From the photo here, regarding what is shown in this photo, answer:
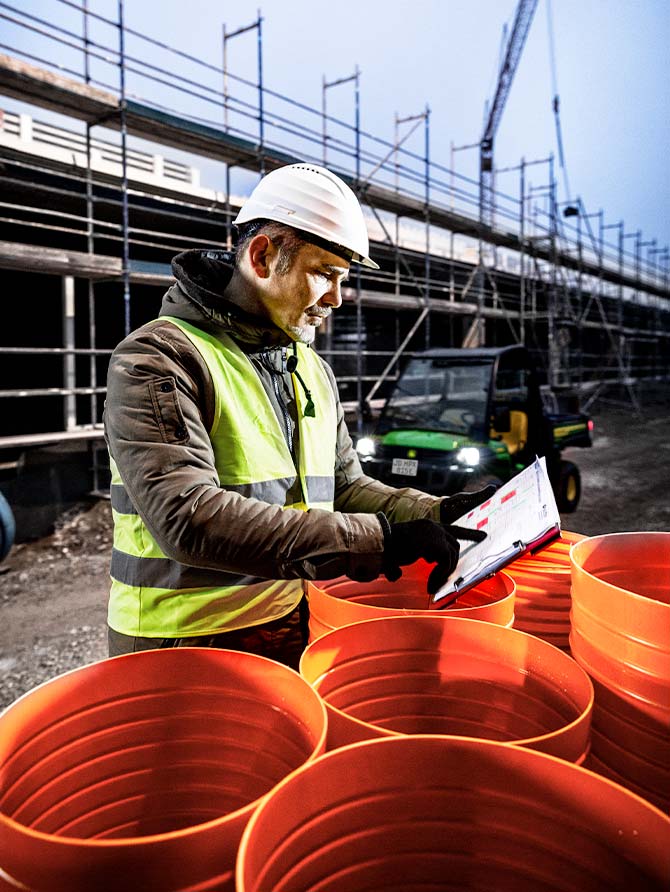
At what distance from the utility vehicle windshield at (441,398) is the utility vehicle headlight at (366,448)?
48 cm

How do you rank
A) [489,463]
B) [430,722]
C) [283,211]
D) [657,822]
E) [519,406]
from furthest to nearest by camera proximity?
[519,406] < [489,463] < [283,211] < [430,722] < [657,822]

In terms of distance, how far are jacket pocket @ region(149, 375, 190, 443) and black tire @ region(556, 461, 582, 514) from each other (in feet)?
24.3

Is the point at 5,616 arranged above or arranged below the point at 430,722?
below

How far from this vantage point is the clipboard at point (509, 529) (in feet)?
4.23

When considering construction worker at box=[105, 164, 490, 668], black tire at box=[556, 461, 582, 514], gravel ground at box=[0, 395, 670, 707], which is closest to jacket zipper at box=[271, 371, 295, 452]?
construction worker at box=[105, 164, 490, 668]

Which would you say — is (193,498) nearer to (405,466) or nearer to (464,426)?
(405,466)

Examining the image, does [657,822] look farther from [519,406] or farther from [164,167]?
[164,167]

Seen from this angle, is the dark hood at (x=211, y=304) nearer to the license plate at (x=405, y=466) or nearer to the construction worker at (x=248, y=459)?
the construction worker at (x=248, y=459)

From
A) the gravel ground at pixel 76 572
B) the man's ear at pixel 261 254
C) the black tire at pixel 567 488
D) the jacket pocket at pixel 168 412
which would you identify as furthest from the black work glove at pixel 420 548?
the black tire at pixel 567 488

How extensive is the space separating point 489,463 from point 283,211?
532 cm

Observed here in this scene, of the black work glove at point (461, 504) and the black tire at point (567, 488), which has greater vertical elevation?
the black work glove at point (461, 504)

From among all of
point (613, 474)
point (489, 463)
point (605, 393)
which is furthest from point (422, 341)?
point (605, 393)

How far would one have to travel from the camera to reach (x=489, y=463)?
6.67 metres

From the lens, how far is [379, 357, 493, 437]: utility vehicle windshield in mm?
7195
